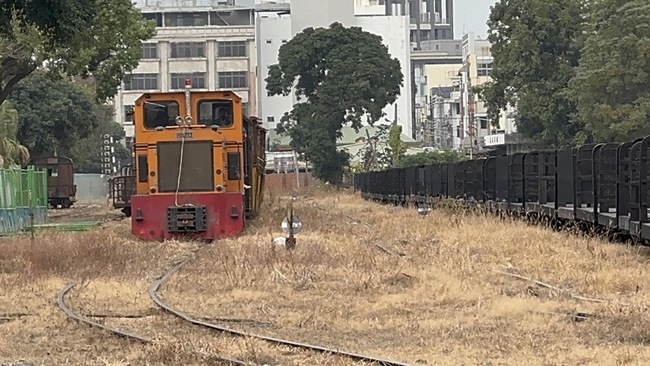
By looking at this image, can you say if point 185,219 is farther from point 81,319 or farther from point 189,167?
point 81,319

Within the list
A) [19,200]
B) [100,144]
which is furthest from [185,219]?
[100,144]

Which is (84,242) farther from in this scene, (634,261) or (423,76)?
(423,76)

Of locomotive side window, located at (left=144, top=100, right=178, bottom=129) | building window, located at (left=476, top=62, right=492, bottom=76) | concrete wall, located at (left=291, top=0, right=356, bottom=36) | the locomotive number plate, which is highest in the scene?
concrete wall, located at (left=291, top=0, right=356, bottom=36)

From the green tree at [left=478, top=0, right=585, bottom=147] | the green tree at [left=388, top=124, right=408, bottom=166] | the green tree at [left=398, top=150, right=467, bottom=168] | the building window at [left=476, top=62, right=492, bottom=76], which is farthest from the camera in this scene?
the building window at [left=476, top=62, right=492, bottom=76]

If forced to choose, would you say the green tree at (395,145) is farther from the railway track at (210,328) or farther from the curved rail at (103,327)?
the curved rail at (103,327)

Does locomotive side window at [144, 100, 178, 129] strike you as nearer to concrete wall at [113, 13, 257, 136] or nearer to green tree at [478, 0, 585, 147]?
green tree at [478, 0, 585, 147]

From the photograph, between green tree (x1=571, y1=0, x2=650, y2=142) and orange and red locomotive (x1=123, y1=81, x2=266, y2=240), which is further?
green tree (x1=571, y1=0, x2=650, y2=142)

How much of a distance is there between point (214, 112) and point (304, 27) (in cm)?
8049

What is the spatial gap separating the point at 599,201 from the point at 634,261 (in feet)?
10.8

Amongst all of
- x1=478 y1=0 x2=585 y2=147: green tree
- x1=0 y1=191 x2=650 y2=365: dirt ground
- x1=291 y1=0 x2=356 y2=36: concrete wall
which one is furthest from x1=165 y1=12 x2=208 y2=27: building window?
x1=0 y1=191 x2=650 y2=365: dirt ground

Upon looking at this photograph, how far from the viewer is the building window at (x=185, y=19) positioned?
112 meters

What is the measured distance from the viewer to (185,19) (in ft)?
369

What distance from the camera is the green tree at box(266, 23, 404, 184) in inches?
2926

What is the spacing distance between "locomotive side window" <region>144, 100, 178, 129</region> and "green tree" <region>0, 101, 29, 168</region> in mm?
22911
